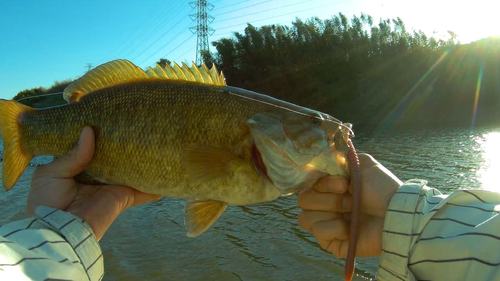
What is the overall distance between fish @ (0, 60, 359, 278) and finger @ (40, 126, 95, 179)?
0.21 ft

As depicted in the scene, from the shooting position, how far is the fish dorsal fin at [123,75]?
261cm

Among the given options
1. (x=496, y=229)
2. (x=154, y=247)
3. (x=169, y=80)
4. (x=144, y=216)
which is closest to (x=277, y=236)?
(x=154, y=247)

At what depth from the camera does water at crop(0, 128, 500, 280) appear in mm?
5094

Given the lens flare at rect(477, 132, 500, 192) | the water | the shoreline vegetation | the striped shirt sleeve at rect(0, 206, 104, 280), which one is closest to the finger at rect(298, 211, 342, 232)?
the striped shirt sleeve at rect(0, 206, 104, 280)

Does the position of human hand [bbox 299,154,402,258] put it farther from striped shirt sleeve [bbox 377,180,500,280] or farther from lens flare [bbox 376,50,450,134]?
lens flare [bbox 376,50,450,134]

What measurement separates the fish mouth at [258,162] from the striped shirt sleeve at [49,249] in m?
1.05

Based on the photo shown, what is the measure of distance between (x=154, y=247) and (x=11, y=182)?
3.60m

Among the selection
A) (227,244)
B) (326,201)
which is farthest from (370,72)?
(326,201)

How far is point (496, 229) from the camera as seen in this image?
1.31 meters

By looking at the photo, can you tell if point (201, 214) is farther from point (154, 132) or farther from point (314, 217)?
point (314, 217)

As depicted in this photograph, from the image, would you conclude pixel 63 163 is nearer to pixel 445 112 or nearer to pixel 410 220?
pixel 410 220

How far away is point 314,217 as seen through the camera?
2322mm

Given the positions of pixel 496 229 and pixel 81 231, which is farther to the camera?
pixel 81 231

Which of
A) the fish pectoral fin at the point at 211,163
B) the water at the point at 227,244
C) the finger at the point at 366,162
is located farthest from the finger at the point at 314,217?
the water at the point at 227,244
